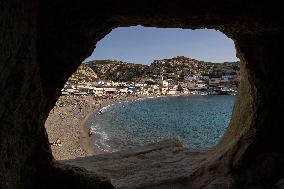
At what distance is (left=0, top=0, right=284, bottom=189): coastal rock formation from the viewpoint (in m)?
5.99

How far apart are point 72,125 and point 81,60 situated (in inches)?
2035

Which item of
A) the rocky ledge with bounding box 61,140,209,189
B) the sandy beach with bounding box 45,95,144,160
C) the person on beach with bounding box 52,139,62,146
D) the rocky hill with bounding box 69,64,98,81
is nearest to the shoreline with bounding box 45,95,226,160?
the sandy beach with bounding box 45,95,144,160

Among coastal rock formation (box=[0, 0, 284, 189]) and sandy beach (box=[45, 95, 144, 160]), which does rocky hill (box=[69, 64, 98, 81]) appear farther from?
coastal rock formation (box=[0, 0, 284, 189])

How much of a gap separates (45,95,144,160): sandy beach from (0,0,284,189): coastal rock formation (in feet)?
87.3

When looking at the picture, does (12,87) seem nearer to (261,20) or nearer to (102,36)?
(102,36)

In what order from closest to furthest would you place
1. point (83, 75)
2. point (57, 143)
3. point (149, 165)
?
point (149, 165), point (57, 143), point (83, 75)

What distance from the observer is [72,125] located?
58.9 meters

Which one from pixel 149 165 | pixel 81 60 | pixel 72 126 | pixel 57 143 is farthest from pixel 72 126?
pixel 81 60

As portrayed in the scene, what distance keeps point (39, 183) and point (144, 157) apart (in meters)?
7.20

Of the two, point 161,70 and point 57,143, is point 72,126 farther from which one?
point 161,70

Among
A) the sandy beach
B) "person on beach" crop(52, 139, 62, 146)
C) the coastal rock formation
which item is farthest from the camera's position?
"person on beach" crop(52, 139, 62, 146)

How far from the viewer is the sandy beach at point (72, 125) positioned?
38819 mm

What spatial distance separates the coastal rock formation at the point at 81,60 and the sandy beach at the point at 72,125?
1048 inches

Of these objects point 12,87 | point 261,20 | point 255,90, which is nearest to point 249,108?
point 255,90
